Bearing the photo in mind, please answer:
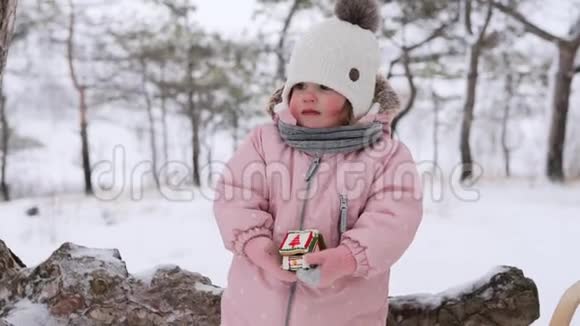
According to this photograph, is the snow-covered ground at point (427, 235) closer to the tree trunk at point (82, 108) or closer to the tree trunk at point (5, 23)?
the tree trunk at point (5, 23)

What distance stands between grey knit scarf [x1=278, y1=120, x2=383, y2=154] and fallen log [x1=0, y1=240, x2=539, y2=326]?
646mm

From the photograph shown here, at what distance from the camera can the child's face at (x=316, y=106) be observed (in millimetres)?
725

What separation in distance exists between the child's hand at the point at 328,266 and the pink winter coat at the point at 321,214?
0.02 meters

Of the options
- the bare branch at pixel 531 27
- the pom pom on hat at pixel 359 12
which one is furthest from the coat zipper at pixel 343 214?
the bare branch at pixel 531 27

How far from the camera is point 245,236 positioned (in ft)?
2.30

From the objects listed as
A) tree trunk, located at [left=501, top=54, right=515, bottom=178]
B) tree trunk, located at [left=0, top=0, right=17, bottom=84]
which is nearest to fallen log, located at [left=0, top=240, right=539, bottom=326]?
tree trunk, located at [left=0, top=0, right=17, bottom=84]

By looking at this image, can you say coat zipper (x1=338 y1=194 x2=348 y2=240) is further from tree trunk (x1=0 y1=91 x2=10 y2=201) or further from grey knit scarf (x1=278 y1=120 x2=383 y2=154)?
tree trunk (x1=0 y1=91 x2=10 y2=201)

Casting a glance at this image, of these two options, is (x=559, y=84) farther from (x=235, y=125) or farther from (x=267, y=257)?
(x=267, y=257)

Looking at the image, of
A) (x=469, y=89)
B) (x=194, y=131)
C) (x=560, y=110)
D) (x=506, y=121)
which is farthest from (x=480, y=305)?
(x=506, y=121)

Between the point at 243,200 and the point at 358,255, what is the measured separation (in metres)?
0.17

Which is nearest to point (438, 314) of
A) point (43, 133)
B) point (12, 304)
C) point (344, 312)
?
point (344, 312)

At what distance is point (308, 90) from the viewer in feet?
2.41

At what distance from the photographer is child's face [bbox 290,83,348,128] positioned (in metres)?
0.73

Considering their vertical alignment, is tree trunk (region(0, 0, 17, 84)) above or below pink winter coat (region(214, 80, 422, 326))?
above
